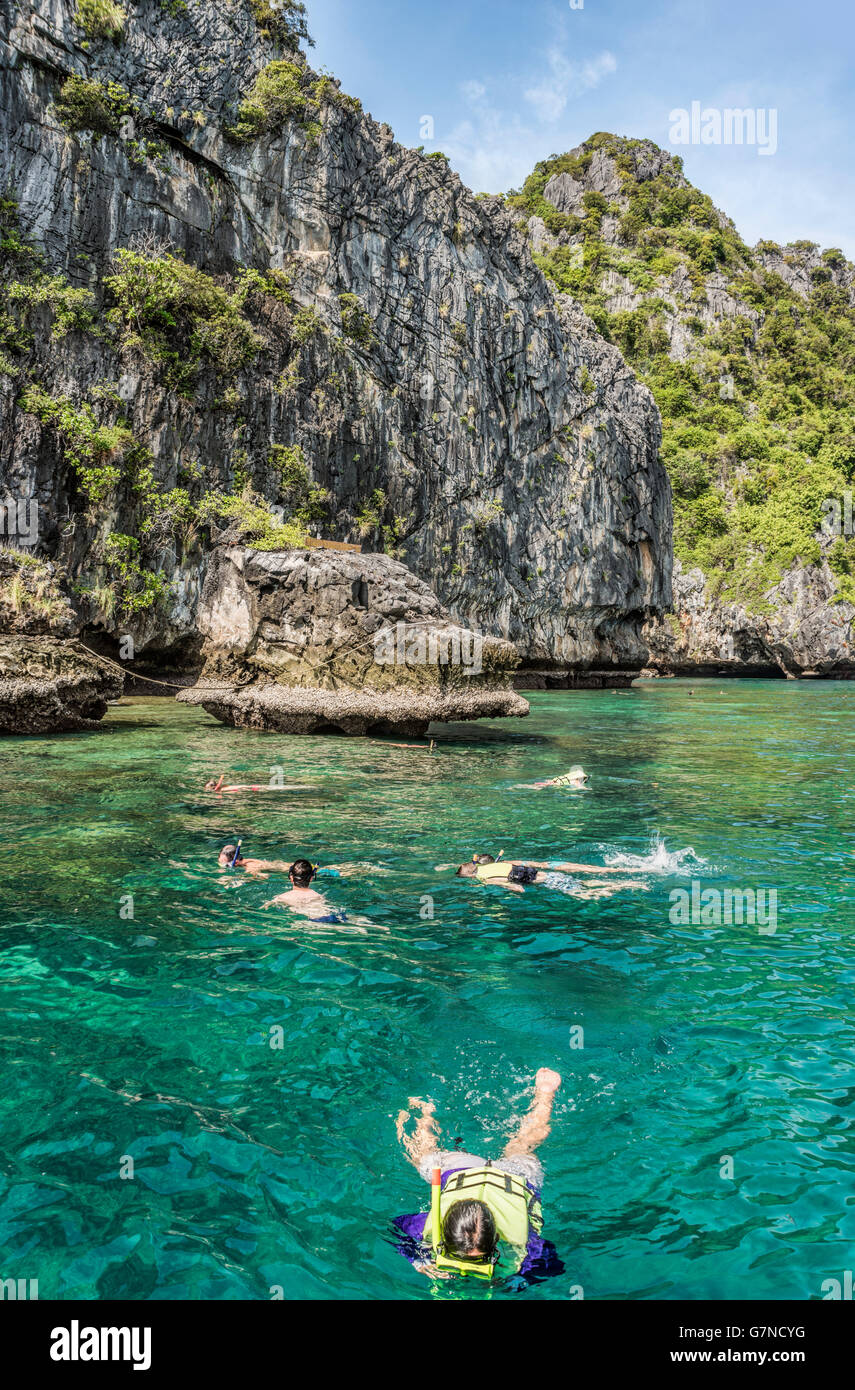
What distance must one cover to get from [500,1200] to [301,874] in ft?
14.8

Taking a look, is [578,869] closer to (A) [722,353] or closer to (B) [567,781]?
(B) [567,781]

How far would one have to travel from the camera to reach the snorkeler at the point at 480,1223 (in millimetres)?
3154

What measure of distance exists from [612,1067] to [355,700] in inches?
598

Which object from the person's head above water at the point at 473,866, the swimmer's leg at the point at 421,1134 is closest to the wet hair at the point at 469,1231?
the swimmer's leg at the point at 421,1134

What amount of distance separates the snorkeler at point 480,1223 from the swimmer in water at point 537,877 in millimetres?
4435

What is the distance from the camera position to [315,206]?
129 ft

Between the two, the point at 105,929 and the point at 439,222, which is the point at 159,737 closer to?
the point at 105,929

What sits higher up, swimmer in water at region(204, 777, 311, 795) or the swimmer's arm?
swimmer in water at region(204, 777, 311, 795)

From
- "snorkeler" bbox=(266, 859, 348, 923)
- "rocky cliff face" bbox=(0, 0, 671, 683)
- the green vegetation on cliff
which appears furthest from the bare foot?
the green vegetation on cliff

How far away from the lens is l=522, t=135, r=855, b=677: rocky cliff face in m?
60.2

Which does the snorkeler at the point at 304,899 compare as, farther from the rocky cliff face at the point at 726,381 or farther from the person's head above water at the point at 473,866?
the rocky cliff face at the point at 726,381

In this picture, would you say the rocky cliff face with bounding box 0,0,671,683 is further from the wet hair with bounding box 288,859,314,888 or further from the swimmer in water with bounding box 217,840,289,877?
the wet hair with bounding box 288,859,314,888

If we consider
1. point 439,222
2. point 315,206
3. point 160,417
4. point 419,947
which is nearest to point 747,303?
point 439,222

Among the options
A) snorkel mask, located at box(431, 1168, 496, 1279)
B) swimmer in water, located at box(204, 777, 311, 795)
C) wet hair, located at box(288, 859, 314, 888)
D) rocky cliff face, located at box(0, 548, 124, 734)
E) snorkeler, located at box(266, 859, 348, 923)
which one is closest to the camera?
snorkel mask, located at box(431, 1168, 496, 1279)
